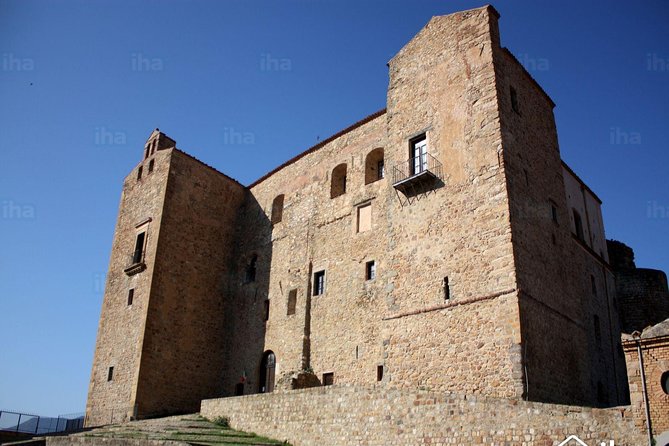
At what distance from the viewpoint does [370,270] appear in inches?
763

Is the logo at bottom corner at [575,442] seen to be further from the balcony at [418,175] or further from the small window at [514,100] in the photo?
the small window at [514,100]

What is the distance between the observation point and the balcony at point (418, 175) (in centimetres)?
1642

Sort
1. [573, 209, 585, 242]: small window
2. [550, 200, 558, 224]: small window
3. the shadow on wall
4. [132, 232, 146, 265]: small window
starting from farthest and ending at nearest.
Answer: [132, 232, 146, 265]: small window < the shadow on wall < [573, 209, 585, 242]: small window < [550, 200, 558, 224]: small window

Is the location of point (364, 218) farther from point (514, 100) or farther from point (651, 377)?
point (651, 377)

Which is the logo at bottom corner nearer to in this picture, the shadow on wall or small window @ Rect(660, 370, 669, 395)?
small window @ Rect(660, 370, 669, 395)

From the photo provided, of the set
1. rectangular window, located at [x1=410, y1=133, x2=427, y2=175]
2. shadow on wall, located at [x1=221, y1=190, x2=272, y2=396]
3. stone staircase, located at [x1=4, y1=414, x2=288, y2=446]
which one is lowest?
stone staircase, located at [x1=4, y1=414, x2=288, y2=446]

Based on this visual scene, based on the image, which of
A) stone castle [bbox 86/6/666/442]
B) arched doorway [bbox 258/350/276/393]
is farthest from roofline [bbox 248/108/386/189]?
arched doorway [bbox 258/350/276/393]

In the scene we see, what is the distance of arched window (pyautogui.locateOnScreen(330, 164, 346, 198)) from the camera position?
72.2ft

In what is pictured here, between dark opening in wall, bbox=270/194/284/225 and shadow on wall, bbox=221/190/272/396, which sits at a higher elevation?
dark opening in wall, bbox=270/194/284/225

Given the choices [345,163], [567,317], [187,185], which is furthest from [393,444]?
[187,185]

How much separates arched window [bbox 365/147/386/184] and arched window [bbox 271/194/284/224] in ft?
17.4

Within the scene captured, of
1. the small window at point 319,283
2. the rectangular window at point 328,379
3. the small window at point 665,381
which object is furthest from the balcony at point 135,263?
the small window at point 665,381

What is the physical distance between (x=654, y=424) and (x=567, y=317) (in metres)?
6.02

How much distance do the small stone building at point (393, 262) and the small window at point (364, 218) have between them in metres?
0.05
